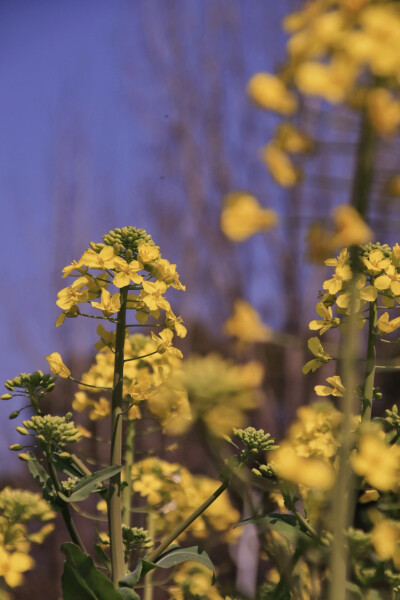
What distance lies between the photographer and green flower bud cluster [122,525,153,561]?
3.25 ft

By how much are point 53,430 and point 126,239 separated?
33cm

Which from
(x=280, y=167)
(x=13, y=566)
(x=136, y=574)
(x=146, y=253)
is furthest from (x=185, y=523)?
(x=280, y=167)

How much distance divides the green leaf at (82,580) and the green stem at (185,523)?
8 cm

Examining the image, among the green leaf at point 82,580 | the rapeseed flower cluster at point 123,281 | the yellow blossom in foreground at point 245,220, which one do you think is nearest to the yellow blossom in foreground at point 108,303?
the rapeseed flower cluster at point 123,281

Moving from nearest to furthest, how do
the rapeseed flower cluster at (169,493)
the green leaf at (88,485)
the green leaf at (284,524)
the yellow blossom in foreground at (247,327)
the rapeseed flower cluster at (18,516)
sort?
the yellow blossom in foreground at (247,327) < the green leaf at (284,524) < the green leaf at (88,485) < the rapeseed flower cluster at (18,516) < the rapeseed flower cluster at (169,493)

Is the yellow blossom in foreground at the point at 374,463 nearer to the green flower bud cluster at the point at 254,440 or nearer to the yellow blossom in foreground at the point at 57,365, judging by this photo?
the green flower bud cluster at the point at 254,440

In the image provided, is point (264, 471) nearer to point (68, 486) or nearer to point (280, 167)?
point (68, 486)

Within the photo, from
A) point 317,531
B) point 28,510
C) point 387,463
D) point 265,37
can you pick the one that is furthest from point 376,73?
point 265,37

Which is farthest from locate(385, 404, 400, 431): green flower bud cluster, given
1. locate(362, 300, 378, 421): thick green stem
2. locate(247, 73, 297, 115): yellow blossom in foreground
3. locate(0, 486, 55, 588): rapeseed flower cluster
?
locate(0, 486, 55, 588): rapeseed flower cluster

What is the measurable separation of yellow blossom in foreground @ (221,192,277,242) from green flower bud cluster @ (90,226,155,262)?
1.76 ft

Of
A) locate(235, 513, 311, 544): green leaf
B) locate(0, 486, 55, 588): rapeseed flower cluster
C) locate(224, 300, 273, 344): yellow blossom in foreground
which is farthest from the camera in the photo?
locate(0, 486, 55, 588): rapeseed flower cluster

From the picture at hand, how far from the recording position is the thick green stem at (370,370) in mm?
798

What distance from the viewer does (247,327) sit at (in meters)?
0.57

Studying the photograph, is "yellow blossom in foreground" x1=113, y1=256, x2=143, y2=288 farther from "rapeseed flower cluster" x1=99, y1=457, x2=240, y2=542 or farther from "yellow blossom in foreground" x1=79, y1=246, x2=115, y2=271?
"rapeseed flower cluster" x1=99, y1=457, x2=240, y2=542
